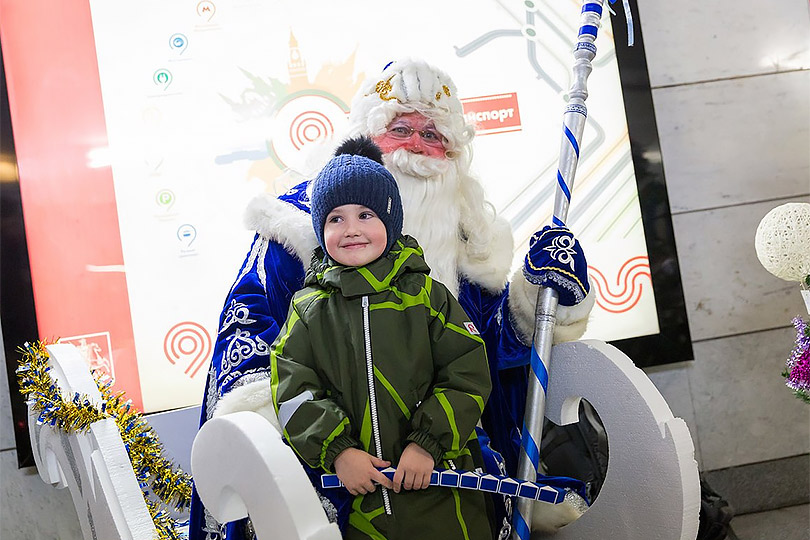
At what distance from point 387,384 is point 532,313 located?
434mm

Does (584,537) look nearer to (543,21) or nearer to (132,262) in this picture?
(132,262)

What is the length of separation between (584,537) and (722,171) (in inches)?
73.6

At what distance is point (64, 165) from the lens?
2.42m

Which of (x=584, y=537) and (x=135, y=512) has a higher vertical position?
(x=135, y=512)

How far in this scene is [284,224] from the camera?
1575mm

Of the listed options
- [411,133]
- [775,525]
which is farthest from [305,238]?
[775,525]

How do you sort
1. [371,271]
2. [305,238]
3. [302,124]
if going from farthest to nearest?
[302,124] < [305,238] < [371,271]

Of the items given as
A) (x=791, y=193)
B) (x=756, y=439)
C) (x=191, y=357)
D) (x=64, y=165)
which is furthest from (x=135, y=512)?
(x=791, y=193)

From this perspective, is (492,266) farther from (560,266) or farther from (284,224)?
(284,224)

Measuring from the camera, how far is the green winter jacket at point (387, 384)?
3.97 feet

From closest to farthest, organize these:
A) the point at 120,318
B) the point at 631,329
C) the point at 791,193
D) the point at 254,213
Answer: the point at 254,213 → the point at 120,318 → the point at 631,329 → the point at 791,193

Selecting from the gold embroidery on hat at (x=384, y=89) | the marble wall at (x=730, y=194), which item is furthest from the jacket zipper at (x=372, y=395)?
the marble wall at (x=730, y=194)

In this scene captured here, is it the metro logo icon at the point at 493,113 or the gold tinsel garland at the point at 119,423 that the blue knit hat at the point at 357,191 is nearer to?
the gold tinsel garland at the point at 119,423

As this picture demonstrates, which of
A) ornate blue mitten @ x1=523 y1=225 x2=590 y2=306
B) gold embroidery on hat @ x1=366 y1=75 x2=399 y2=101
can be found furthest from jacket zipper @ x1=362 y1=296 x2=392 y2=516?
gold embroidery on hat @ x1=366 y1=75 x2=399 y2=101
